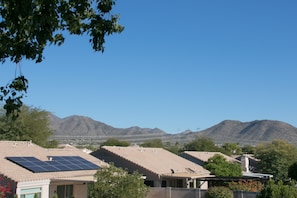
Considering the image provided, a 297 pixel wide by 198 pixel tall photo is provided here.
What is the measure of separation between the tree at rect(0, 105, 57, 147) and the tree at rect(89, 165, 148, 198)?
80.1 ft

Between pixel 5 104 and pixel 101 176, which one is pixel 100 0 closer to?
pixel 5 104

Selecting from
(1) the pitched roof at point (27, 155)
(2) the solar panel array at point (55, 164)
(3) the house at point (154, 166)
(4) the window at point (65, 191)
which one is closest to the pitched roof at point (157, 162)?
(3) the house at point (154, 166)

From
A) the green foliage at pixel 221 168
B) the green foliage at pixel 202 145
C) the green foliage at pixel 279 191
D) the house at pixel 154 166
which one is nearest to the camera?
the green foliage at pixel 279 191

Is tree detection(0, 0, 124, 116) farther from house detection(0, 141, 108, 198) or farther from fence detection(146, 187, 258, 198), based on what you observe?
fence detection(146, 187, 258, 198)

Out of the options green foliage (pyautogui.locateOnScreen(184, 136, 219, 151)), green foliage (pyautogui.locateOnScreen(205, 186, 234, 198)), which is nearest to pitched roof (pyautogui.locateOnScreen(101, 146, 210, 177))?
green foliage (pyautogui.locateOnScreen(205, 186, 234, 198))

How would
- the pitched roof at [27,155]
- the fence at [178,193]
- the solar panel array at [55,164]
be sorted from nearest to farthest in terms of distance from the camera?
the pitched roof at [27,155] < the solar panel array at [55,164] < the fence at [178,193]

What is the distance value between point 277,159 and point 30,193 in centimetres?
5365

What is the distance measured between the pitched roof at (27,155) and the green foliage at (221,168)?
20017mm

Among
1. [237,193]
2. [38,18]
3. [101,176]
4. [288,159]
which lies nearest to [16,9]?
[38,18]

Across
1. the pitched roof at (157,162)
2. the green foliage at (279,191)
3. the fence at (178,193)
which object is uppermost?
the pitched roof at (157,162)

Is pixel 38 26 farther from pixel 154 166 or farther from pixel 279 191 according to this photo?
pixel 154 166

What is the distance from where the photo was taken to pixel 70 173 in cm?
2864

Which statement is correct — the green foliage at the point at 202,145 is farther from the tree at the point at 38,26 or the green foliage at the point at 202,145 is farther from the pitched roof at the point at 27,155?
the tree at the point at 38,26

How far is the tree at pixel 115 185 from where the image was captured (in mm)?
27547
